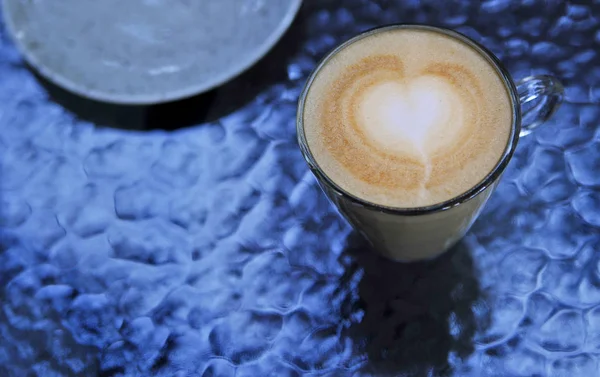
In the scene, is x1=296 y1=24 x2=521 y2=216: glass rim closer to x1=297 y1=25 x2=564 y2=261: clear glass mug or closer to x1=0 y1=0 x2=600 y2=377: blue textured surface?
x1=297 y1=25 x2=564 y2=261: clear glass mug

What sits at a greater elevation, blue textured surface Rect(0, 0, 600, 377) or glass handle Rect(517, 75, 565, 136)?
glass handle Rect(517, 75, 565, 136)

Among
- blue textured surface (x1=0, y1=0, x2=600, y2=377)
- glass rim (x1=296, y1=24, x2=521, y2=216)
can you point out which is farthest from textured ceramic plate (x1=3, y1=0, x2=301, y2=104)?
glass rim (x1=296, y1=24, x2=521, y2=216)

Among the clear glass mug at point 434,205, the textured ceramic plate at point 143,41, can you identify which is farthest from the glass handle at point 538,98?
the textured ceramic plate at point 143,41

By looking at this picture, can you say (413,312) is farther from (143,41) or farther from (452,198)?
(143,41)

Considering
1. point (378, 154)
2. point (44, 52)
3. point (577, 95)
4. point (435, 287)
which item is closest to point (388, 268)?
point (435, 287)

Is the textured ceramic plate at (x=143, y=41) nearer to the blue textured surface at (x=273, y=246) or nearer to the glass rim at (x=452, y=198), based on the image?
the blue textured surface at (x=273, y=246)

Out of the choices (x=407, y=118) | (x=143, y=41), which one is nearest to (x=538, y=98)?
(x=407, y=118)
